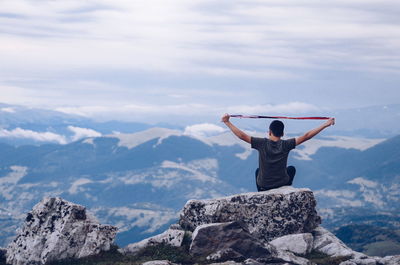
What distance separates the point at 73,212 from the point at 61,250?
2.41 metres

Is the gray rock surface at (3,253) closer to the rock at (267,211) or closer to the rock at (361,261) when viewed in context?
the rock at (267,211)

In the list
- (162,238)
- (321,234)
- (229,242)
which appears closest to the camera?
(229,242)

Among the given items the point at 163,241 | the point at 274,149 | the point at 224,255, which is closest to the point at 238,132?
the point at 274,149

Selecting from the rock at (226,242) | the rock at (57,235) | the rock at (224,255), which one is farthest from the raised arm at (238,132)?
the rock at (57,235)

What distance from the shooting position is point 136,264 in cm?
2638

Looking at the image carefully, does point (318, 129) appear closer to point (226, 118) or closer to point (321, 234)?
point (226, 118)

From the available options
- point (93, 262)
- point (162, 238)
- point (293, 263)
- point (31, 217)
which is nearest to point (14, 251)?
point (31, 217)

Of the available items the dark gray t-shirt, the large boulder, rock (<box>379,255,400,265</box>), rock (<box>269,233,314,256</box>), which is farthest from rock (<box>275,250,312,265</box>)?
the dark gray t-shirt

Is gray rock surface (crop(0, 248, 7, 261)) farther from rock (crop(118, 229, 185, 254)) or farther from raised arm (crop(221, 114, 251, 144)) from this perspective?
raised arm (crop(221, 114, 251, 144))

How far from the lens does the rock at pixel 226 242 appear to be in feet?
88.1

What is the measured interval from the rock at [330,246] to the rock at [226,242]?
500cm

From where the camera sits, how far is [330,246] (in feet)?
100

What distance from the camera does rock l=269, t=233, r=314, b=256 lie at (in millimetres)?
29469

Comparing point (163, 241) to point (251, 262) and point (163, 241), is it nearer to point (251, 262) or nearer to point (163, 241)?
point (163, 241)
